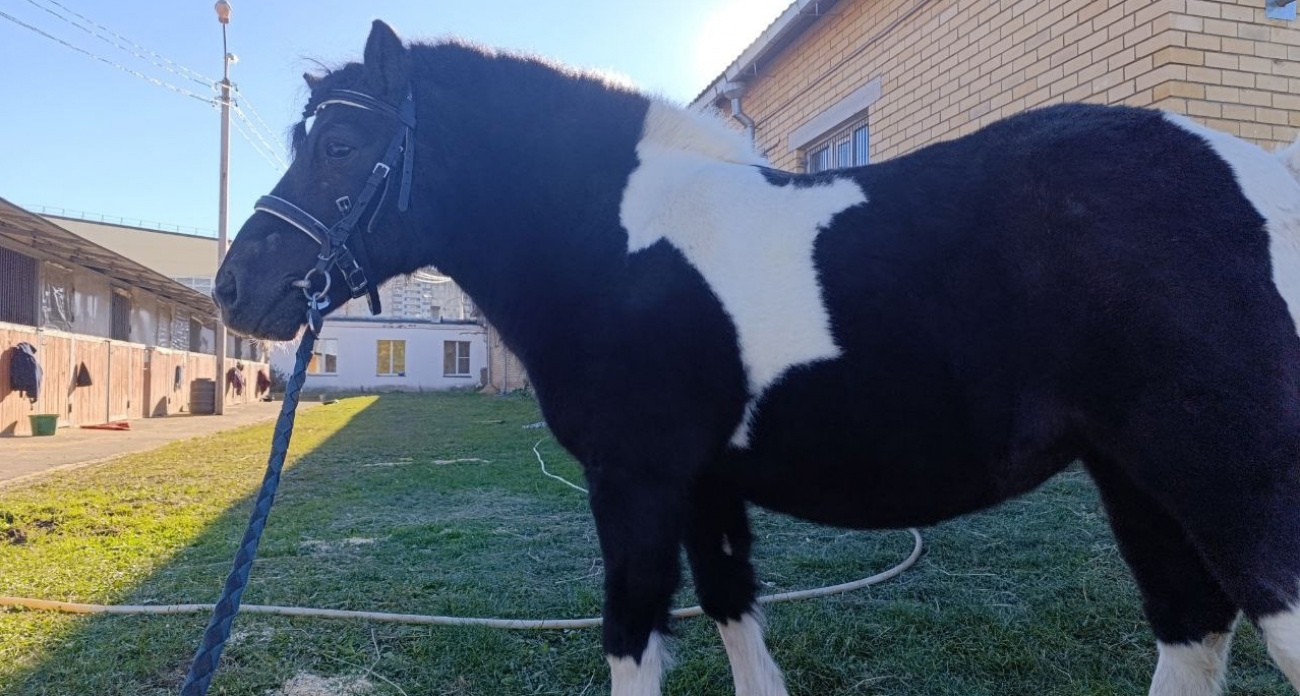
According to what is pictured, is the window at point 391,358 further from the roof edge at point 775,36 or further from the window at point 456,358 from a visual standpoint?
the roof edge at point 775,36

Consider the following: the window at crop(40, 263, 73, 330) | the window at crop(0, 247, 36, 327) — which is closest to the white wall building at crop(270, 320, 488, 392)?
the window at crop(40, 263, 73, 330)

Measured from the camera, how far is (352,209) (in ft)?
6.10

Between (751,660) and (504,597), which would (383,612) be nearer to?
(504,597)

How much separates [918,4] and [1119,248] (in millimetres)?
5879

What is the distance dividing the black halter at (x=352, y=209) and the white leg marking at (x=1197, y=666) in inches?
87.3

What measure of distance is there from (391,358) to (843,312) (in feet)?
115

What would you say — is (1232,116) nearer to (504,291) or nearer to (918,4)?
(918,4)

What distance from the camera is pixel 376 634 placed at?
8.95 feet

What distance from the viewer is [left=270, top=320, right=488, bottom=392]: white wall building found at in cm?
3309

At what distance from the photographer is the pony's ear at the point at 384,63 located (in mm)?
1884

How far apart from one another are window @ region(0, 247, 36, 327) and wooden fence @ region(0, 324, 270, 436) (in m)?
0.86

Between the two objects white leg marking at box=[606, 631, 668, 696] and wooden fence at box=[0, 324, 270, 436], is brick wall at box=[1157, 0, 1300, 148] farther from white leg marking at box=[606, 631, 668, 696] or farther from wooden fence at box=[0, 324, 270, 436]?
wooden fence at box=[0, 324, 270, 436]

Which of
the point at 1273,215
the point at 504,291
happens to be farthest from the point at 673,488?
the point at 1273,215

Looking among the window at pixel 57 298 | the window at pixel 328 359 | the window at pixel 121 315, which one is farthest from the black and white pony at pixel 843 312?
the window at pixel 328 359
